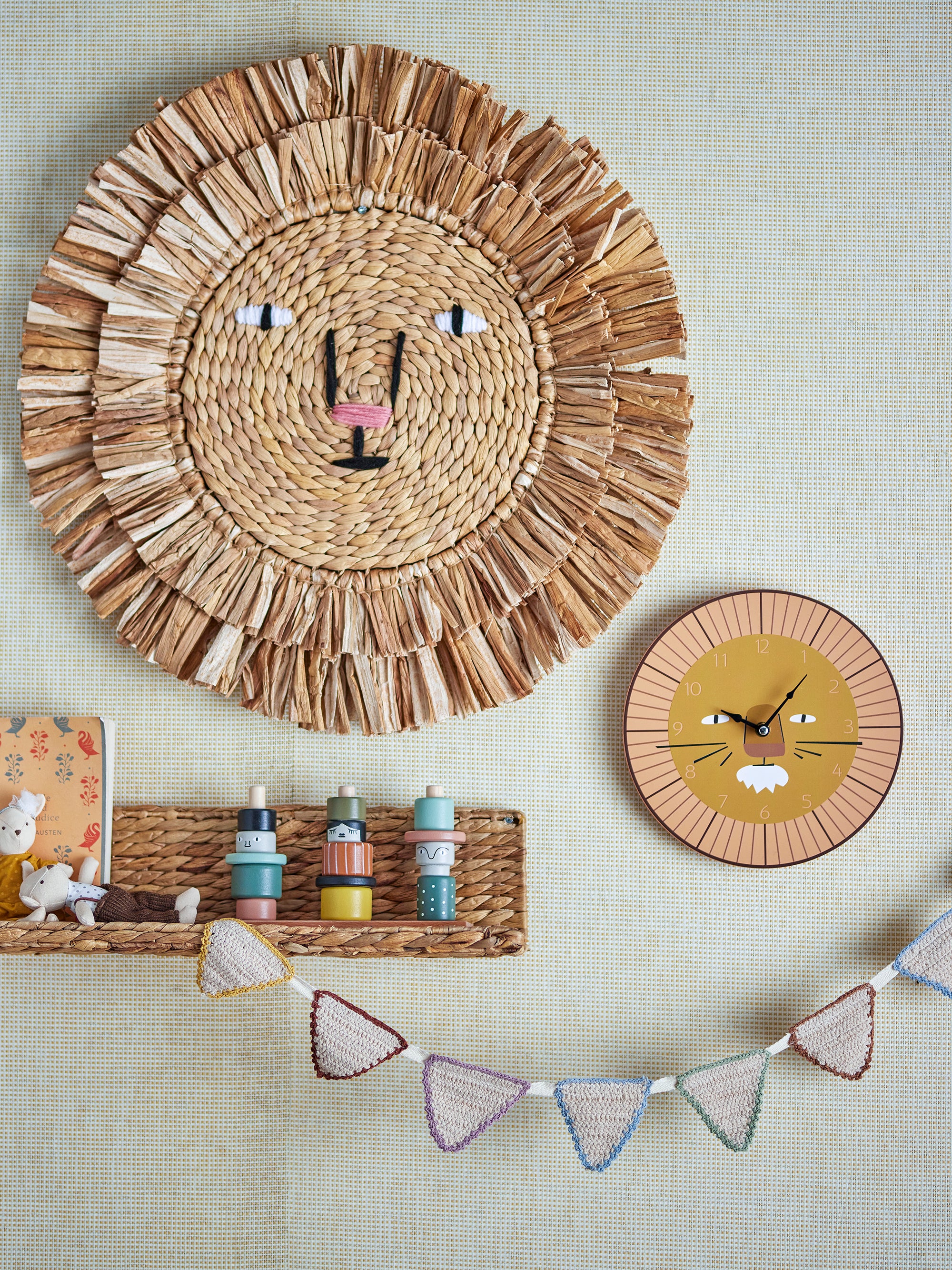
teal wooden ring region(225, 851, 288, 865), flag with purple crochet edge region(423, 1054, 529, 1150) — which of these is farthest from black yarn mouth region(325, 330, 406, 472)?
flag with purple crochet edge region(423, 1054, 529, 1150)

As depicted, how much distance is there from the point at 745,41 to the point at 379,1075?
4.37 feet

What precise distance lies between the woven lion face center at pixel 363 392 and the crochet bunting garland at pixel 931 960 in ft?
2.25

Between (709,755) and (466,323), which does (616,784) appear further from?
(466,323)

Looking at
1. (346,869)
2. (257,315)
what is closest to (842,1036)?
(346,869)

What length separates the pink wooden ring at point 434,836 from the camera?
1.06 metres

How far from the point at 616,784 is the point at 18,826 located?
0.68 meters

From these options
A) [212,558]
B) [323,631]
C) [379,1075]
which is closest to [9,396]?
[212,558]

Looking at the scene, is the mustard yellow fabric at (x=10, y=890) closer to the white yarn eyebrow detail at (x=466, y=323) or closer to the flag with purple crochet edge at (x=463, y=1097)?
the flag with purple crochet edge at (x=463, y=1097)

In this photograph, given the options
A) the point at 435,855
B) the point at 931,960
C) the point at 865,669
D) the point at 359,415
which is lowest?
the point at 931,960

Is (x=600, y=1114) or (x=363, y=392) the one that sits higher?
(x=363, y=392)

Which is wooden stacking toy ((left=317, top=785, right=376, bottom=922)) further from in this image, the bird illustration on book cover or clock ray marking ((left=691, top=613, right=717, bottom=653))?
clock ray marking ((left=691, top=613, right=717, bottom=653))

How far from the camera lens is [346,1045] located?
1.04 m

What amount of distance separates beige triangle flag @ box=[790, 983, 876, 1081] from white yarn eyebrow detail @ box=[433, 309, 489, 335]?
2.81ft

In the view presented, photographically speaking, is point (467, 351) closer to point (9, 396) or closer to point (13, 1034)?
point (9, 396)
